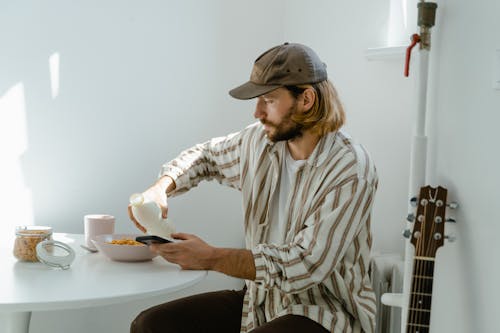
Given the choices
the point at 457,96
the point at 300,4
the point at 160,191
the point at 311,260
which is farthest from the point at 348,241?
the point at 300,4

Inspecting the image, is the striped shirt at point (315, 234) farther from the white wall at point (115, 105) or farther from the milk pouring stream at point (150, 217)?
the white wall at point (115, 105)

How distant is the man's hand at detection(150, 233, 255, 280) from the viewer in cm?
165

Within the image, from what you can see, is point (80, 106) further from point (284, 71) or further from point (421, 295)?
point (421, 295)

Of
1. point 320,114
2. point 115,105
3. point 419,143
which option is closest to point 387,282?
point 320,114

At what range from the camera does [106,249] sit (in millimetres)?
1737

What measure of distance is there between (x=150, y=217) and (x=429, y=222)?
2.15 ft

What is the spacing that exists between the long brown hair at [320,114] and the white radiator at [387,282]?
66cm

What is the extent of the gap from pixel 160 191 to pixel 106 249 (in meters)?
0.26

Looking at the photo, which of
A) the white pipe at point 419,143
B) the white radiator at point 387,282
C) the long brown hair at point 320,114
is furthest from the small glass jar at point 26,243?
the white radiator at point 387,282

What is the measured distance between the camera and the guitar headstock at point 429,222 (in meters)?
1.49

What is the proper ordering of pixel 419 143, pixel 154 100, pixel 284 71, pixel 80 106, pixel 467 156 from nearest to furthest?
pixel 467 156, pixel 419 143, pixel 284 71, pixel 80 106, pixel 154 100

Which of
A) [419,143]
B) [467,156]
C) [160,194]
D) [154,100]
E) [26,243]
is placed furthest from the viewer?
[154,100]

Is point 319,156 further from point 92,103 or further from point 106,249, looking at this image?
point 92,103

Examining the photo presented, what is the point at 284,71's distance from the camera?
1801mm
